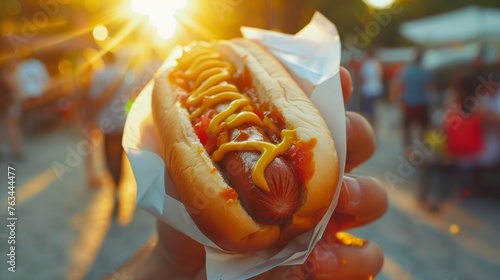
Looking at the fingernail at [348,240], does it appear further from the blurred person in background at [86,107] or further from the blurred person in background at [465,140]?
the blurred person in background at [86,107]

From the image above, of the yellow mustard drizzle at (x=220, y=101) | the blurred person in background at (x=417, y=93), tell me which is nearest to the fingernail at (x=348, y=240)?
the yellow mustard drizzle at (x=220, y=101)

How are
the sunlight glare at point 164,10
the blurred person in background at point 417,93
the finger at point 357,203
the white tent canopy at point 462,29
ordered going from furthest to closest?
the white tent canopy at point 462,29 < the blurred person in background at point 417,93 < the sunlight glare at point 164,10 < the finger at point 357,203

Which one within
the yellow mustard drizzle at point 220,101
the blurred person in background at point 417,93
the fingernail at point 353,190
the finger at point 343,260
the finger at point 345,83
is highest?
the yellow mustard drizzle at point 220,101

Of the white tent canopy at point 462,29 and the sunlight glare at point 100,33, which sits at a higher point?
the sunlight glare at point 100,33

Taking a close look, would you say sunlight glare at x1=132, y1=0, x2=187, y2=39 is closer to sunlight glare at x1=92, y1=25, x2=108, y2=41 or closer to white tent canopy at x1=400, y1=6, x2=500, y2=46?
sunlight glare at x1=92, y1=25, x2=108, y2=41

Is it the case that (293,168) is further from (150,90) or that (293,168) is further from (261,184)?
(150,90)

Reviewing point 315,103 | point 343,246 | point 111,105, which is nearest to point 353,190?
point 343,246

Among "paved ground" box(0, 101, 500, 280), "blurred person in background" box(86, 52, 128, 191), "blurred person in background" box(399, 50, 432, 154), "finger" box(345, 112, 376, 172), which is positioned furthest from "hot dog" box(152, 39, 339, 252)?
"blurred person in background" box(399, 50, 432, 154)

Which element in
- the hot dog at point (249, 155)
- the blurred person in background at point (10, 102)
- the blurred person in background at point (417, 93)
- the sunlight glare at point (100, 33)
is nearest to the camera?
the hot dog at point (249, 155)
